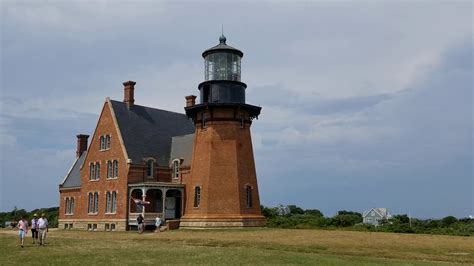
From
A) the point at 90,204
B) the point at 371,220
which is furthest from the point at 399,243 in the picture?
the point at 371,220

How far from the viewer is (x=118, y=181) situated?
4269cm

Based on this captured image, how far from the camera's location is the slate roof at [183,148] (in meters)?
42.9

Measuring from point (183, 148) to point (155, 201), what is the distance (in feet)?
15.8

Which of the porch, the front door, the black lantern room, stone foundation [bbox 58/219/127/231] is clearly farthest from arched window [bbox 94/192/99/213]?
the black lantern room

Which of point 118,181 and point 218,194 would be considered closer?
point 218,194

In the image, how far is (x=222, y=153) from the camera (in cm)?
3744

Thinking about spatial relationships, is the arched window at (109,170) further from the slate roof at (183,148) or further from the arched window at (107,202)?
the slate roof at (183,148)

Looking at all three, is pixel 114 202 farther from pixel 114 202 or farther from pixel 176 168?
pixel 176 168

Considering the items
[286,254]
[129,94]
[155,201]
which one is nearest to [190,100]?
[129,94]

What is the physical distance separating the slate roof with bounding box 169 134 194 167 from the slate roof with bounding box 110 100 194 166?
1.53ft

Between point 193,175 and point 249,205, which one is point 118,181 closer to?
point 193,175

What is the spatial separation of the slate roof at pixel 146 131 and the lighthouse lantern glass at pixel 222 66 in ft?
28.8

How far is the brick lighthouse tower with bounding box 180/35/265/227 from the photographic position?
37000mm

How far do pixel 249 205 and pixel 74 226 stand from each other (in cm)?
1856
